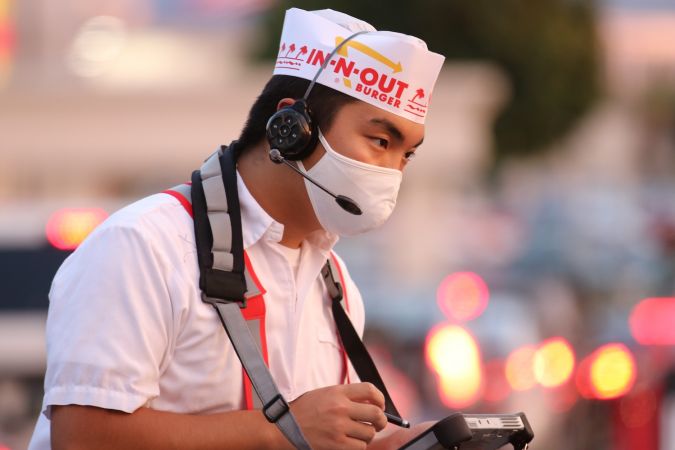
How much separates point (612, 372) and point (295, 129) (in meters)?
7.97

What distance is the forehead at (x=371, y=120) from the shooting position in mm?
3117

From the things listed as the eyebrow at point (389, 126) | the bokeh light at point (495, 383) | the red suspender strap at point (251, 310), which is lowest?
the bokeh light at point (495, 383)

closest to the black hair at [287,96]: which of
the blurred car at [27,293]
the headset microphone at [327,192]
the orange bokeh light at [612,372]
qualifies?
the headset microphone at [327,192]

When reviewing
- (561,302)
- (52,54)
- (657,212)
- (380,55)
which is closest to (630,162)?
(657,212)

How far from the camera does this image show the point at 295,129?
10.1ft

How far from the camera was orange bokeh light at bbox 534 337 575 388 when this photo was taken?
11.1 meters

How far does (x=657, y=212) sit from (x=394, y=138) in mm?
37969

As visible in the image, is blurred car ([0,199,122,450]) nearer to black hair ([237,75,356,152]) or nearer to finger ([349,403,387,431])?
black hair ([237,75,356,152])

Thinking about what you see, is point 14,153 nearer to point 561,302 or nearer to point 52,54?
point 52,54

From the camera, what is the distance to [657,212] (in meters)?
40.1

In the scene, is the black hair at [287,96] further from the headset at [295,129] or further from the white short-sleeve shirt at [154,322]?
the white short-sleeve shirt at [154,322]

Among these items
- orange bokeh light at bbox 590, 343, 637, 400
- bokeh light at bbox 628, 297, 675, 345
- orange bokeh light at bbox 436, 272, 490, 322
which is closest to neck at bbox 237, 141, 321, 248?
orange bokeh light at bbox 590, 343, 637, 400

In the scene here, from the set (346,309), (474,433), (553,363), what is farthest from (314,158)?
(553,363)

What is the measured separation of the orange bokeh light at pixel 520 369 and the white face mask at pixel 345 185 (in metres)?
7.57
